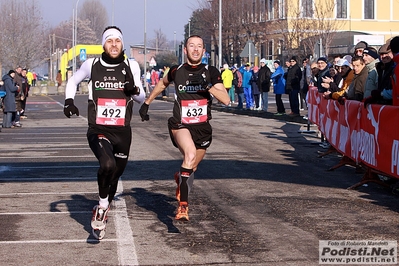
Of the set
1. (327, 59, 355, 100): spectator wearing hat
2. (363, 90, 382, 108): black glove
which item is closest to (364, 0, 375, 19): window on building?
(327, 59, 355, 100): spectator wearing hat

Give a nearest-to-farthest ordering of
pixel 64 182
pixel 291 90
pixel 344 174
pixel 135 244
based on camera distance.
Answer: pixel 135 244, pixel 64 182, pixel 344 174, pixel 291 90

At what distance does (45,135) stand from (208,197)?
12.3m

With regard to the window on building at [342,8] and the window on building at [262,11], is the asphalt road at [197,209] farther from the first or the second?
the window on building at [342,8]

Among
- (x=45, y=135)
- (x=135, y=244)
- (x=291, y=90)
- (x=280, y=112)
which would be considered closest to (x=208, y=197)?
(x=135, y=244)

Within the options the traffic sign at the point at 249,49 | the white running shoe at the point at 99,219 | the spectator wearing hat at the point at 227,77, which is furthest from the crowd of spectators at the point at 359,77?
the spectator wearing hat at the point at 227,77

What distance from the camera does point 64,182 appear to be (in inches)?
465

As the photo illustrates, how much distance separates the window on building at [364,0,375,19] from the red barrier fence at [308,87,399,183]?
55.1 metres

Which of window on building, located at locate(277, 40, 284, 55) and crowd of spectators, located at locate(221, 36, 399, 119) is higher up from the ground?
window on building, located at locate(277, 40, 284, 55)

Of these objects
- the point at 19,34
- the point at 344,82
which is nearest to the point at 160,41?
the point at 19,34

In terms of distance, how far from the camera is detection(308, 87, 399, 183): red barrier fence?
1002 centimetres

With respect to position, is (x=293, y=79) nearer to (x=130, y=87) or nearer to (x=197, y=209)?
(x=197, y=209)

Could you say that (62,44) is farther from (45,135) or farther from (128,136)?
(128,136)

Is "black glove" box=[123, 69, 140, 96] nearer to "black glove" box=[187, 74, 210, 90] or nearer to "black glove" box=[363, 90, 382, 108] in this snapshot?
"black glove" box=[187, 74, 210, 90]

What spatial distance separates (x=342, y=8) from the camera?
66312mm
